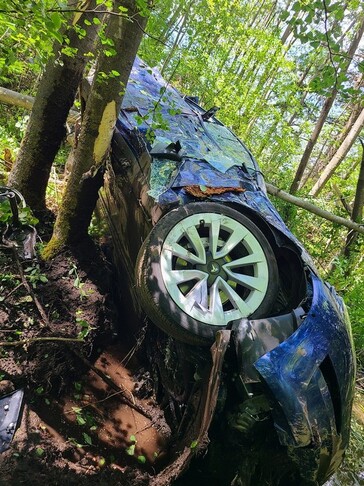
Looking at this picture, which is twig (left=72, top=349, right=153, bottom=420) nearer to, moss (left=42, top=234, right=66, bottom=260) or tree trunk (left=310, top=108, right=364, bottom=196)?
moss (left=42, top=234, right=66, bottom=260)

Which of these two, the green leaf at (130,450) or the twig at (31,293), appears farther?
the twig at (31,293)

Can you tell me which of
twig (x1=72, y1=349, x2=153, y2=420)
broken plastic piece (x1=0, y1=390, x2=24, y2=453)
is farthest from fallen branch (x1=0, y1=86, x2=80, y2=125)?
broken plastic piece (x1=0, y1=390, x2=24, y2=453)

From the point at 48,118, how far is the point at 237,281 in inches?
96.2

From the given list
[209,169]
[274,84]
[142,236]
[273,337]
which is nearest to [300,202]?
[209,169]

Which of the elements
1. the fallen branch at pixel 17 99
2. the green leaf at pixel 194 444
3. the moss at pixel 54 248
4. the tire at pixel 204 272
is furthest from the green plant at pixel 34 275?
the fallen branch at pixel 17 99

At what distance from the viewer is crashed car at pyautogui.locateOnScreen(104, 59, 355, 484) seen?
1.93m

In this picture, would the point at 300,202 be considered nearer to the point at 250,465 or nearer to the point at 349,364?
the point at 349,364

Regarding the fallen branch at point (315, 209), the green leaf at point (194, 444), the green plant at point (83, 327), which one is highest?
the fallen branch at point (315, 209)

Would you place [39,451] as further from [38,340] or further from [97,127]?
[97,127]

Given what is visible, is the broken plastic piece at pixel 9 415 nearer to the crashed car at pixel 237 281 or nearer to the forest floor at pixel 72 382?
the forest floor at pixel 72 382

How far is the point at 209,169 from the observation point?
3078mm

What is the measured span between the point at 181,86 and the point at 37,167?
8.08 m

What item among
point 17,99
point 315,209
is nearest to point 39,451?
point 17,99

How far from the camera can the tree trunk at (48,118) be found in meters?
3.48
